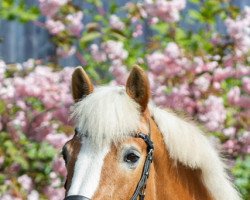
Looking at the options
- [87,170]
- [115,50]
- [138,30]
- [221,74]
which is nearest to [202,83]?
[221,74]

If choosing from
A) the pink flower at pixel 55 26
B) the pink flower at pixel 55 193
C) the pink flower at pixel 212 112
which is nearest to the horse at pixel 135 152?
the pink flower at pixel 212 112

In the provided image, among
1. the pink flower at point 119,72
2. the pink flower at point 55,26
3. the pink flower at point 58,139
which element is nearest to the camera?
the pink flower at point 58,139

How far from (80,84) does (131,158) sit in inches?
19.2

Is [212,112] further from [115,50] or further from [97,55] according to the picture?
Result: [97,55]

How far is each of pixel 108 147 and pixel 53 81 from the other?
248 centimetres

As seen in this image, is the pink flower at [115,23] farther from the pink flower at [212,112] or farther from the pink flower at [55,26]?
the pink flower at [212,112]

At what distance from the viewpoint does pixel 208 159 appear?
407cm

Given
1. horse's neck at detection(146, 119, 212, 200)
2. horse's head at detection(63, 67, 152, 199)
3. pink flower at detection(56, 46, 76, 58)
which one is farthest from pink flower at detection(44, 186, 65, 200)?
horse's head at detection(63, 67, 152, 199)

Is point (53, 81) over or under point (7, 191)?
over

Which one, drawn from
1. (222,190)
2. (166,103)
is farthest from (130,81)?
(166,103)

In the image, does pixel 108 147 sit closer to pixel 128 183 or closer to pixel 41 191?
pixel 128 183

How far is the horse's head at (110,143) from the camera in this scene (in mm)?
3674

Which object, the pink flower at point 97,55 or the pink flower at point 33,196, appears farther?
the pink flower at point 97,55

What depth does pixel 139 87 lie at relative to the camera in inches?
154
